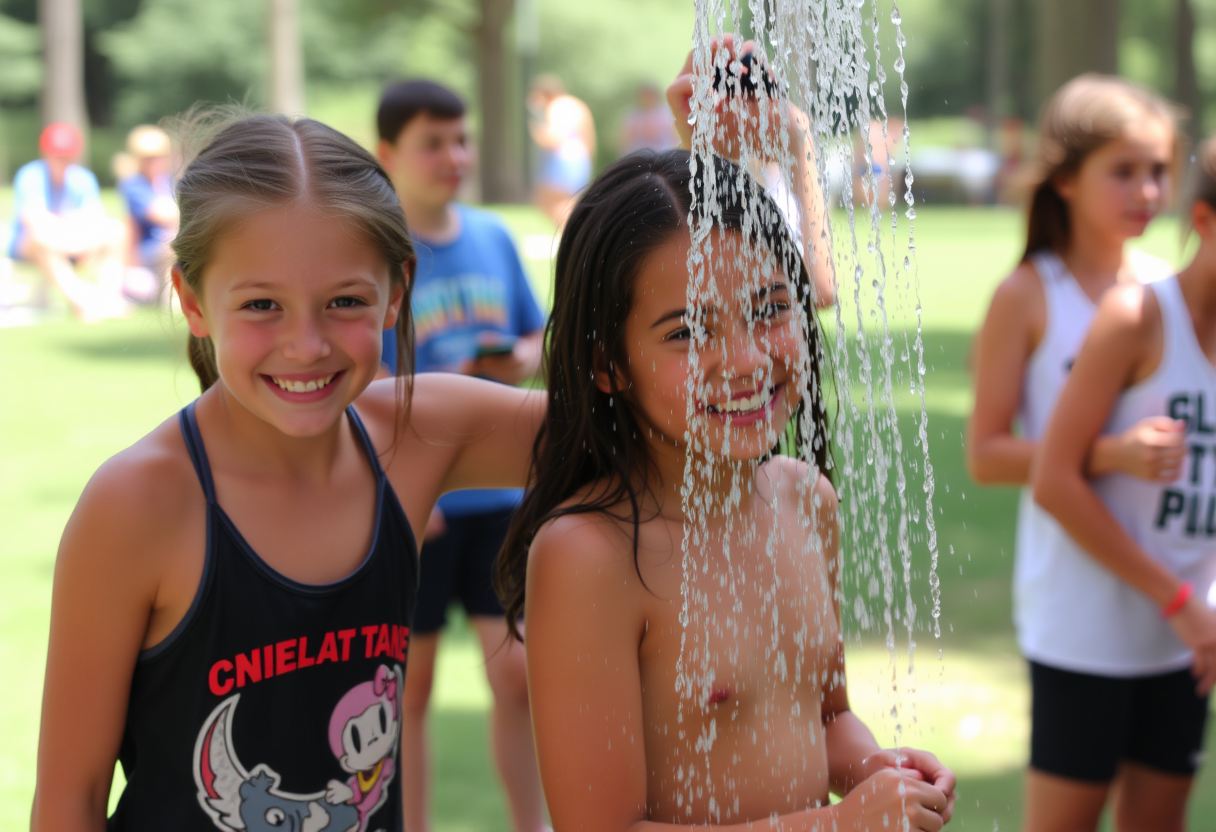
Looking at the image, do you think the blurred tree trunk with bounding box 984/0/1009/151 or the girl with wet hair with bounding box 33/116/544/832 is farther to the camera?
the blurred tree trunk with bounding box 984/0/1009/151

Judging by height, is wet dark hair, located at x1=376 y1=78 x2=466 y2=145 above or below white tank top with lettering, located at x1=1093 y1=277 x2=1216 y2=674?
above

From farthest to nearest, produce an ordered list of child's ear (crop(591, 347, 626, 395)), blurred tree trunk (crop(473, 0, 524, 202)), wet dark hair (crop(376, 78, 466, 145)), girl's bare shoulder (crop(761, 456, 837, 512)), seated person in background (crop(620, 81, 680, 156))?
blurred tree trunk (crop(473, 0, 524, 202)) < seated person in background (crop(620, 81, 680, 156)) < wet dark hair (crop(376, 78, 466, 145)) < girl's bare shoulder (crop(761, 456, 837, 512)) < child's ear (crop(591, 347, 626, 395))

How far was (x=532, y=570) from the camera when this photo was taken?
1741 mm

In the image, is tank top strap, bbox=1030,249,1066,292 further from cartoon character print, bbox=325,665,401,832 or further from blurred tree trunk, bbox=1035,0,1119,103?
blurred tree trunk, bbox=1035,0,1119,103

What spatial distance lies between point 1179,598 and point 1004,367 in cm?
72

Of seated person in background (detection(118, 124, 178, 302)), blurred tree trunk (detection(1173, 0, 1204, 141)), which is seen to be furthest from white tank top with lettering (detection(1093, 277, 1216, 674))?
blurred tree trunk (detection(1173, 0, 1204, 141))

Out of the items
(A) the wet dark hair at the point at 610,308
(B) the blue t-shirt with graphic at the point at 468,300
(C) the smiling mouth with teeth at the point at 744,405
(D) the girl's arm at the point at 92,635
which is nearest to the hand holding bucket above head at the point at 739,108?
(A) the wet dark hair at the point at 610,308

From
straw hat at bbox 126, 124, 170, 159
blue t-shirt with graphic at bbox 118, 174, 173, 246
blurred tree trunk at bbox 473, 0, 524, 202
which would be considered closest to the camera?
blue t-shirt with graphic at bbox 118, 174, 173, 246

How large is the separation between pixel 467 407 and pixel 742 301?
547 mm

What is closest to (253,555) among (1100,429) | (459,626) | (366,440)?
(366,440)

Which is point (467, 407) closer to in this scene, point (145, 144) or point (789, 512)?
point (789, 512)

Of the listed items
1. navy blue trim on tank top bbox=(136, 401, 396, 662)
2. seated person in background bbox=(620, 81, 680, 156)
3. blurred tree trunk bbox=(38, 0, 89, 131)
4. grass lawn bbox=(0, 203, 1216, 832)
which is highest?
blurred tree trunk bbox=(38, 0, 89, 131)

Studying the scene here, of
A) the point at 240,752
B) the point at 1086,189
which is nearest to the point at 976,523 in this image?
the point at 1086,189

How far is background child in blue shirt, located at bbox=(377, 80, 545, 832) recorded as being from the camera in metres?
3.46
